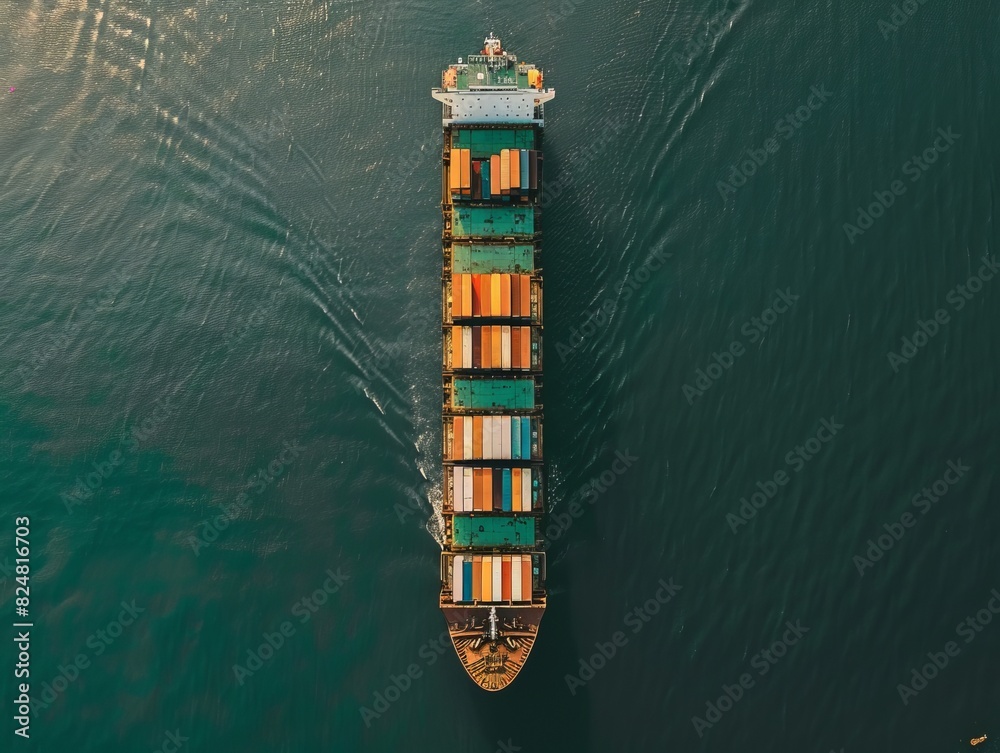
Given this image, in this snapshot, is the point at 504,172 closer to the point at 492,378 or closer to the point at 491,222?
the point at 491,222

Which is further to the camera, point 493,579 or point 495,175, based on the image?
point 495,175

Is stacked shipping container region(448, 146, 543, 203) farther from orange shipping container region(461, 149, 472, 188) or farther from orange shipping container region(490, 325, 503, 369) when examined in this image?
orange shipping container region(490, 325, 503, 369)

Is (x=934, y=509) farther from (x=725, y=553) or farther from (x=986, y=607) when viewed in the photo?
(x=725, y=553)

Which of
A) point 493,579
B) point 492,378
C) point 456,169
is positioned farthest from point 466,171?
point 493,579

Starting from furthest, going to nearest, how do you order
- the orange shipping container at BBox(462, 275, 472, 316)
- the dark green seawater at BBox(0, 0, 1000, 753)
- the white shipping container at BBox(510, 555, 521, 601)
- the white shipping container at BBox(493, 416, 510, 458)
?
the dark green seawater at BBox(0, 0, 1000, 753) < the orange shipping container at BBox(462, 275, 472, 316) < the white shipping container at BBox(493, 416, 510, 458) < the white shipping container at BBox(510, 555, 521, 601)

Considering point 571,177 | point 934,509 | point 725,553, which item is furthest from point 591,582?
point 571,177

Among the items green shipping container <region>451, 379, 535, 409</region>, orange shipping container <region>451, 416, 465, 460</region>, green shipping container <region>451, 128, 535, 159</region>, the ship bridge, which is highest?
the ship bridge

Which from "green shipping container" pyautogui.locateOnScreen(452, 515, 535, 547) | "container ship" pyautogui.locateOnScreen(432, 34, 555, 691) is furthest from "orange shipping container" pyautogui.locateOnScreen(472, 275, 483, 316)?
"green shipping container" pyautogui.locateOnScreen(452, 515, 535, 547)

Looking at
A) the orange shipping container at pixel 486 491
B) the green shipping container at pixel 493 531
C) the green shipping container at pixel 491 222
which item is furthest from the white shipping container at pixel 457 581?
the green shipping container at pixel 491 222
